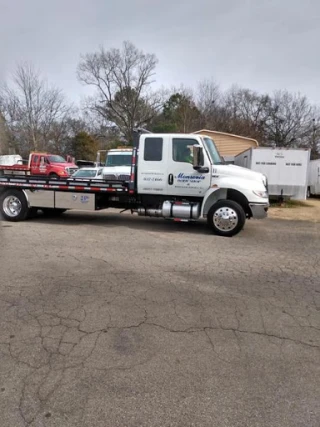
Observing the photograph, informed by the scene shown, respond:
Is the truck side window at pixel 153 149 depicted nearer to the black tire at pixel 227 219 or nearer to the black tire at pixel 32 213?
the black tire at pixel 227 219

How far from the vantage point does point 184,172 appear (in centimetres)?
823

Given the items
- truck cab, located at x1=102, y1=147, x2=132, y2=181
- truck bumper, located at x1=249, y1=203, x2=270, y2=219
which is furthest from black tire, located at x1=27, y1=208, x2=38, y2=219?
truck bumper, located at x1=249, y1=203, x2=270, y2=219

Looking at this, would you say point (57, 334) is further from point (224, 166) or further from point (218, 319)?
point (224, 166)

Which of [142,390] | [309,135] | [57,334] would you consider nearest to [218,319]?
[142,390]

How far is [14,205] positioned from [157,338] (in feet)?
24.6

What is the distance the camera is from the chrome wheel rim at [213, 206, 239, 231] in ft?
25.8

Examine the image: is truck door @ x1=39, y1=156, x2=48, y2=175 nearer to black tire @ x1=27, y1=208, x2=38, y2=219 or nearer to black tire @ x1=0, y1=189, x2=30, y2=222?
black tire @ x1=27, y1=208, x2=38, y2=219

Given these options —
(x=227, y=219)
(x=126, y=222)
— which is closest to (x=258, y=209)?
(x=227, y=219)

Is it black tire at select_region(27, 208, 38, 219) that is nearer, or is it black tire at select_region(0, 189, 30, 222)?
black tire at select_region(0, 189, 30, 222)

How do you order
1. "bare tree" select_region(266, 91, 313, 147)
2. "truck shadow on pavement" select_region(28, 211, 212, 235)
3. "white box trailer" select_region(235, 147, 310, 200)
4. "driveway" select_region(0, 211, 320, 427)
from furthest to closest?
"bare tree" select_region(266, 91, 313, 147), "white box trailer" select_region(235, 147, 310, 200), "truck shadow on pavement" select_region(28, 211, 212, 235), "driveway" select_region(0, 211, 320, 427)

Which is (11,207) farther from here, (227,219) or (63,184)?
(227,219)

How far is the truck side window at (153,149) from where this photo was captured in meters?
8.34

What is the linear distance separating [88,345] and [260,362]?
161 cm

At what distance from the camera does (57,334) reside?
3223mm
